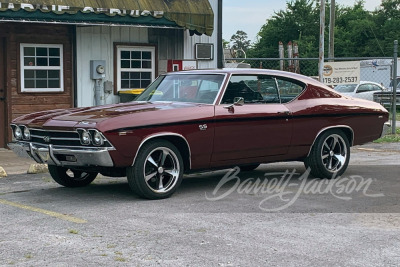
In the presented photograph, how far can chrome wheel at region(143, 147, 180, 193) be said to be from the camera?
24.6 ft

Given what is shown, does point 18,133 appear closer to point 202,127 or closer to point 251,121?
point 202,127

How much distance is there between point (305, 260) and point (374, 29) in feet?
179

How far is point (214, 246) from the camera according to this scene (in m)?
5.47

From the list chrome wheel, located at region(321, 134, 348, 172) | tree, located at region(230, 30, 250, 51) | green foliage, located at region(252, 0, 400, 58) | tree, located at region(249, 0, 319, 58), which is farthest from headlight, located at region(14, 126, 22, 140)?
tree, located at region(230, 30, 250, 51)

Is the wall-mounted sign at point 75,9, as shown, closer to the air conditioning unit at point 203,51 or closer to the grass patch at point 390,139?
the air conditioning unit at point 203,51

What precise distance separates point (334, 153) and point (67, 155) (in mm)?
3871

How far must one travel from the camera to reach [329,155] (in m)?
9.23

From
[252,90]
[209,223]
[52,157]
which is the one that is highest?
[252,90]

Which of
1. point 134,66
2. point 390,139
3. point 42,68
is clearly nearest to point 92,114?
point 42,68

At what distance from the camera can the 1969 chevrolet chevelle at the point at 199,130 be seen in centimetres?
727

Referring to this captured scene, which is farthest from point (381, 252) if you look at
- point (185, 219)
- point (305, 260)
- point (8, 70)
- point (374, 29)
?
point (374, 29)

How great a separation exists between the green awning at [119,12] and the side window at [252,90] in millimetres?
4992

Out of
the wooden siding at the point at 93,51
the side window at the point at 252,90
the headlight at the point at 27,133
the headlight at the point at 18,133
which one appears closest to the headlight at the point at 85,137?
the headlight at the point at 27,133

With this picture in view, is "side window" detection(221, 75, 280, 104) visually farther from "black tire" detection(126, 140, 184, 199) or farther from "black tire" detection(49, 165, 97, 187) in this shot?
"black tire" detection(49, 165, 97, 187)
